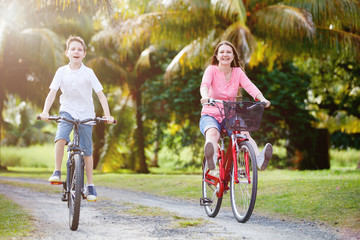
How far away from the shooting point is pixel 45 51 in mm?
19594

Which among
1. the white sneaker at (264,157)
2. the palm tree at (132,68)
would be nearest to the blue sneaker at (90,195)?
the white sneaker at (264,157)

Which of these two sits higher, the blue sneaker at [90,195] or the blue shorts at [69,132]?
the blue shorts at [69,132]

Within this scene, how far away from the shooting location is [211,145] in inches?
225

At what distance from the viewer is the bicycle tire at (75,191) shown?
17.2 feet

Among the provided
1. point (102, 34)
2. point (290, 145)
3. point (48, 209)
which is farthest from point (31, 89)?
point (48, 209)

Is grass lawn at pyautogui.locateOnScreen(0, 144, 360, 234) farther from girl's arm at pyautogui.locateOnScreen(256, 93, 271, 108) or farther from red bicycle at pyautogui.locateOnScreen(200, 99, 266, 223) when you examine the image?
girl's arm at pyautogui.locateOnScreen(256, 93, 271, 108)

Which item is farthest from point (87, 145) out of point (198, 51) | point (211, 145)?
point (198, 51)

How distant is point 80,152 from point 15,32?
54.6 ft

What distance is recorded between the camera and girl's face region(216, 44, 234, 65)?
20.3 ft

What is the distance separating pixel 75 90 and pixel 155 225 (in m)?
1.84

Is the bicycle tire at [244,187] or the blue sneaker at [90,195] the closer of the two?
the bicycle tire at [244,187]

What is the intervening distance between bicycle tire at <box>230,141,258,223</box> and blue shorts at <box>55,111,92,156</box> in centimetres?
174

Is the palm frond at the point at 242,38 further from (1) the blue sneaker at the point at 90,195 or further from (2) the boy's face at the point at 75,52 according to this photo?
(1) the blue sneaker at the point at 90,195

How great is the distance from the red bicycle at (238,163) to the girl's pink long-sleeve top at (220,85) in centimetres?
13
